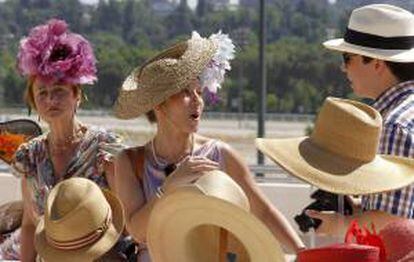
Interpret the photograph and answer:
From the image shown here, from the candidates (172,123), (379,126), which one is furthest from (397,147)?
(172,123)

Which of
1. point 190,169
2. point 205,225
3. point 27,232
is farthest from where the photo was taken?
point 27,232

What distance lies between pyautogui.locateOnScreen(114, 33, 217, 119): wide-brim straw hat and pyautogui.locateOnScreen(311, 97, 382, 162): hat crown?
79cm

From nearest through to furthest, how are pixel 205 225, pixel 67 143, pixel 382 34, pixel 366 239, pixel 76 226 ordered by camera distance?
pixel 366 239
pixel 205 225
pixel 76 226
pixel 382 34
pixel 67 143

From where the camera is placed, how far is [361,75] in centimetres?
351

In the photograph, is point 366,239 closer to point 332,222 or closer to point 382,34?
point 332,222

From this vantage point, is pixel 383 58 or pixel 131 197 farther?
pixel 131 197

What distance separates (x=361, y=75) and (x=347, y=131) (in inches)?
31.8

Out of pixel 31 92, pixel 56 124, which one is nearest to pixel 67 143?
pixel 56 124

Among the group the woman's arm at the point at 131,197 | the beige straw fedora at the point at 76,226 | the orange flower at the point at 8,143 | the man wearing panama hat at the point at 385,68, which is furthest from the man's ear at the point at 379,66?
the orange flower at the point at 8,143

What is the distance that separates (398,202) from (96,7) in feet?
157

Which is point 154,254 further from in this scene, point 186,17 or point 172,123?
point 186,17

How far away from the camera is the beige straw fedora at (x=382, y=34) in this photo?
346 centimetres

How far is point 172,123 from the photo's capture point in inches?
140

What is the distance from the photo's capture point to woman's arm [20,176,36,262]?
13.7 feet
